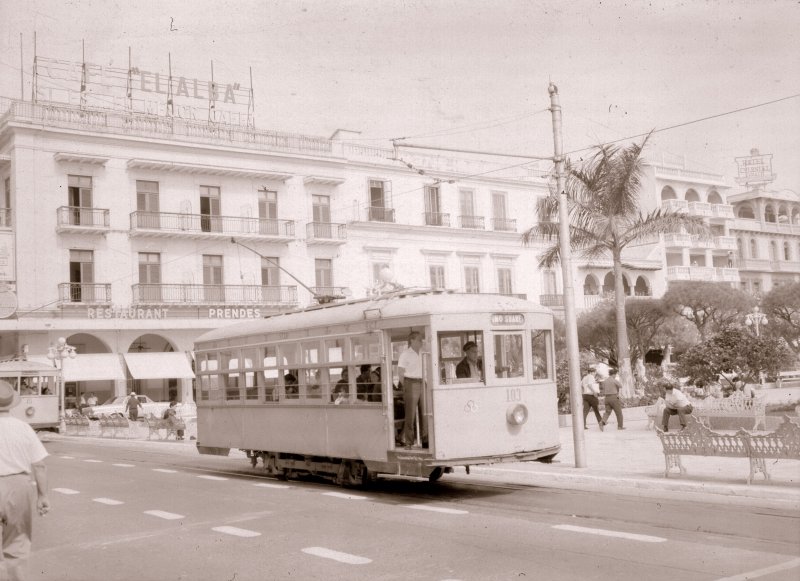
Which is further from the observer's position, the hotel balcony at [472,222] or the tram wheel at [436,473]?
the hotel balcony at [472,222]

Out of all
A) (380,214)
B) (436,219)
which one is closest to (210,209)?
(380,214)

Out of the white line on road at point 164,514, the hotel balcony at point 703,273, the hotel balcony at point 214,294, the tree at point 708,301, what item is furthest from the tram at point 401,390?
the hotel balcony at point 703,273

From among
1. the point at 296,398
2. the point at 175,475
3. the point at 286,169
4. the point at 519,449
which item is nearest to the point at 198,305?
the point at 286,169

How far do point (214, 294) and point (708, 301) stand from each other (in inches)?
922

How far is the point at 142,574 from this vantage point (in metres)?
7.77

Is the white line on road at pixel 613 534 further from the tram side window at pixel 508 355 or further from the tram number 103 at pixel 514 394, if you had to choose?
the tram side window at pixel 508 355

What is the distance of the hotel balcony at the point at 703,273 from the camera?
42.5 meters

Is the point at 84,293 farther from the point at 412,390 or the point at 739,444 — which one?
the point at 739,444

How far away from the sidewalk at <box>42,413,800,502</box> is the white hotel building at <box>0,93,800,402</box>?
16.6 metres

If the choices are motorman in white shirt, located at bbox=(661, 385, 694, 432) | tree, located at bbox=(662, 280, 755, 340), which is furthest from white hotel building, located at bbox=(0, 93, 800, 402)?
motorman in white shirt, located at bbox=(661, 385, 694, 432)

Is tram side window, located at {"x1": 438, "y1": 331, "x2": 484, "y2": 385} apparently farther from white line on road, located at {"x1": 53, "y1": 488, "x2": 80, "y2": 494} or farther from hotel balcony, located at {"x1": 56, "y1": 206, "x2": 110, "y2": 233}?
hotel balcony, located at {"x1": 56, "y1": 206, "x2": 110, "y2": 233}

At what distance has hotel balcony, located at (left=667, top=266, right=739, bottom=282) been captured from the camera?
42.5 meters

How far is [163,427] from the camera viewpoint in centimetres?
2748

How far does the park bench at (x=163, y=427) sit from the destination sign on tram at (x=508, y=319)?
56.7 feet
